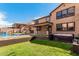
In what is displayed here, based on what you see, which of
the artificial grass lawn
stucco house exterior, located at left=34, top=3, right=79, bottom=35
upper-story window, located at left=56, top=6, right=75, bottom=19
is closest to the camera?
the artificial grass lawn

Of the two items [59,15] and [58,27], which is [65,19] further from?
[58,27]

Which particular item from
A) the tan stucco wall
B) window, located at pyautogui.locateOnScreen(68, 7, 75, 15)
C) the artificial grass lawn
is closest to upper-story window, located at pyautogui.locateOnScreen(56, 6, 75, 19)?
window, located at pyautogui.locateOnScreen(68, 7, 75, 15)

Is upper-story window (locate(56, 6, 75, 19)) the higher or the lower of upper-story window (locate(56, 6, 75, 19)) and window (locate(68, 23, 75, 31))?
the higher

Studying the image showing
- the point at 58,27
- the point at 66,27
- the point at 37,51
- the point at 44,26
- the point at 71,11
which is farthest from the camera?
the point at 44,26

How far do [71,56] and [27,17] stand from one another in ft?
15.4

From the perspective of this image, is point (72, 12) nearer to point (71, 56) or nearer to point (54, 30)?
point (54, 30)

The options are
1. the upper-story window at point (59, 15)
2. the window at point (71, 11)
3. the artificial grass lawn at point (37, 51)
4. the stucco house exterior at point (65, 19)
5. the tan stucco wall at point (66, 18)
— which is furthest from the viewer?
the upper-story window at point (59, 15)

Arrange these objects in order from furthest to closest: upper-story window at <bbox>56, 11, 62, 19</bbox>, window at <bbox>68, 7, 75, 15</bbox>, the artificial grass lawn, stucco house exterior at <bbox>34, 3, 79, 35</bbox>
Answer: upper-story window at <bbox>56, 11, 62, 19</bbox>
window at <bbox>68, 7, 75, 15</bbox>
stucco house exterior at <bbox>34, 3, 79, 35</bbox>
the artificial grass lawn

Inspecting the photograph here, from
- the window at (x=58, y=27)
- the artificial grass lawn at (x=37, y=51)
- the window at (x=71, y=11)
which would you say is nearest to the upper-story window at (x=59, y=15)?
the window at (x=58, y=27)

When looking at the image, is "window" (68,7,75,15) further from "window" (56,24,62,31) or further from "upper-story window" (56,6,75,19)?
"window" (56,24,62,31)

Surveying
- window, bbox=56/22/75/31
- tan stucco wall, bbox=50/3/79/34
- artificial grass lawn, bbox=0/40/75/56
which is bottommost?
artificial grass lawn, bbox=0/40/75/56

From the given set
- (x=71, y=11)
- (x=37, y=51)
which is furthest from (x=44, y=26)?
(x=37, y=51)

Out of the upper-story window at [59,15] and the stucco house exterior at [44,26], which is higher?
the upper-story window at [59,15]

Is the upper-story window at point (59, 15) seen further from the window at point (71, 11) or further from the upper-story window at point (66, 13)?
the window at point (71, 11)
